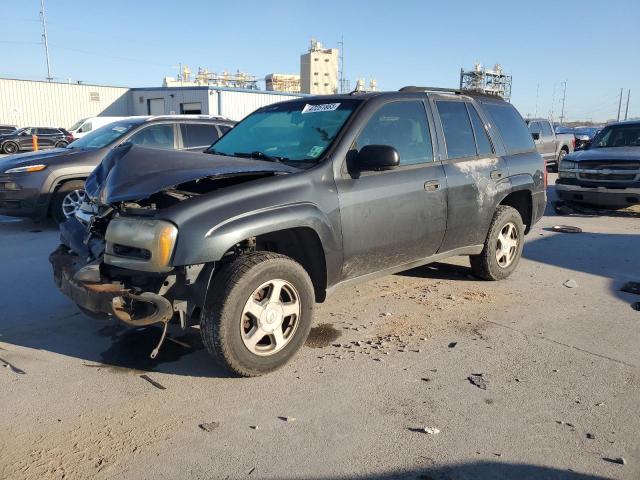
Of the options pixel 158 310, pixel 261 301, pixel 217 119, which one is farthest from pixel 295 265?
pixel 217 119

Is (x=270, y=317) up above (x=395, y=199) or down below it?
below

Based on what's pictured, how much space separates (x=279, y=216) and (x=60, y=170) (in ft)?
18.5

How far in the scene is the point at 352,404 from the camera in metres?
3.19

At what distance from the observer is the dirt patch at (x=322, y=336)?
4.06m

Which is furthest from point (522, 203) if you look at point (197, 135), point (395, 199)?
point (197, 135)

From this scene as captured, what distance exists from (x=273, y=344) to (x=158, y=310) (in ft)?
2.66

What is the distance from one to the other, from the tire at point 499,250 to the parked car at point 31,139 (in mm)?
23798

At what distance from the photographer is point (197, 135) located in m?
9.01

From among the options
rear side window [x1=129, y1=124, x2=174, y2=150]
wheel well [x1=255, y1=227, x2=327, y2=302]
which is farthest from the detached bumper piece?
rear side window [x1=129, y1=124, x2=174, y2=150]

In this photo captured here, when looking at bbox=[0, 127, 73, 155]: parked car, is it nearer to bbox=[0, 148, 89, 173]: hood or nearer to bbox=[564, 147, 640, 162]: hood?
bbox=[0, 148, 89, 173]: hood

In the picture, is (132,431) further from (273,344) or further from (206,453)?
(273,344)

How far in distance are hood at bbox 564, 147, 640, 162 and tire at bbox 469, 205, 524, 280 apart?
16.8ft

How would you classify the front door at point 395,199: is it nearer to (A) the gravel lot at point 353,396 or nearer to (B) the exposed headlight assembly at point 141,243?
(A) the gravel lot at point 353,396

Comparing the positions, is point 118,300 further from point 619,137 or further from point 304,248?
point 619,137
